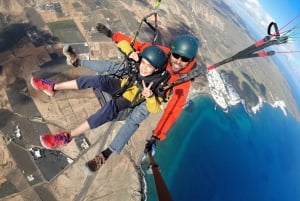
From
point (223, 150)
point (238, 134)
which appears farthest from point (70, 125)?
point (238, 134)

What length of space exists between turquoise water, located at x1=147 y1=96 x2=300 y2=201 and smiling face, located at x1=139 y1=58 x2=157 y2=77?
32696 millimetres

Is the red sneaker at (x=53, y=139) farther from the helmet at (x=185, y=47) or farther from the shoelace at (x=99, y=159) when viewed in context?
the helmet at (x=185, y=47)

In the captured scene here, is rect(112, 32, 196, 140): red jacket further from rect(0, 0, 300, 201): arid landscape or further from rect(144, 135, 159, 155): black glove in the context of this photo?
rect(0, 0, 300, 201): arid landscape

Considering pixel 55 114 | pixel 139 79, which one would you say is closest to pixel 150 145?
pixel 139 79

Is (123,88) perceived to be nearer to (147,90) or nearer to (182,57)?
(147,90)

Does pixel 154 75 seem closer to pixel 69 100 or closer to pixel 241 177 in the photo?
pixel 69 100

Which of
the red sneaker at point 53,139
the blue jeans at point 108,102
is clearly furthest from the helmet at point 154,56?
the red sneaker at point 53,139

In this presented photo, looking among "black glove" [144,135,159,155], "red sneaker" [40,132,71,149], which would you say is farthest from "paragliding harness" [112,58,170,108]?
"red sneaker" [40,132,71,149]

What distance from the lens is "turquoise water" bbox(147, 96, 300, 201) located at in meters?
43.4

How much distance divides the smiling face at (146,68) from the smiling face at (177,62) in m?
0.78

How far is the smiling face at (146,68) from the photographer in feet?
22.5

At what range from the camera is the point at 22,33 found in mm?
45906

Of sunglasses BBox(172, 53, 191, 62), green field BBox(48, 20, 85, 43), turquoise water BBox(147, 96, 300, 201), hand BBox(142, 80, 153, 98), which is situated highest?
sunglasses BBox(172, 53, 191, 62)

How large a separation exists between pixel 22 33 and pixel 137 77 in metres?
43.4
